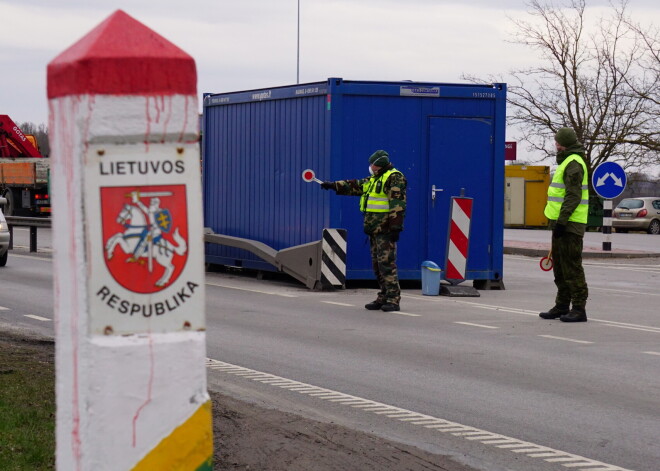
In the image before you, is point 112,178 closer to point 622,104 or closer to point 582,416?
point 582,416

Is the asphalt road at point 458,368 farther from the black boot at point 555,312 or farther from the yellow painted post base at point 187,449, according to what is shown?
the yellow painted post base at point 187,449

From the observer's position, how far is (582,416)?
786cm

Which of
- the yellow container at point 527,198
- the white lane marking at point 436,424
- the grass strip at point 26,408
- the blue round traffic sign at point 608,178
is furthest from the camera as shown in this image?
the yellow container at point 527,198

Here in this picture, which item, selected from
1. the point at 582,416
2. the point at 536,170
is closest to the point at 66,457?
the point at 582,416

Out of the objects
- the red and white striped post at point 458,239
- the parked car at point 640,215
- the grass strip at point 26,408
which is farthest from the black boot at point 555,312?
the parked car at point 640,215

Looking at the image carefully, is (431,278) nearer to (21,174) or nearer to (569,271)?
(569,271)

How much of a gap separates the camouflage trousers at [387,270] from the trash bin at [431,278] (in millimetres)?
2043

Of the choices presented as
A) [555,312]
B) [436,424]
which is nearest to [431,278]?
[555,312]

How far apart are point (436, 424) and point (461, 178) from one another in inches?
413

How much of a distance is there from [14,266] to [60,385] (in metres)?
18.9

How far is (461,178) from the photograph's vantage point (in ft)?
58.1

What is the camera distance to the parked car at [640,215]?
142 ft

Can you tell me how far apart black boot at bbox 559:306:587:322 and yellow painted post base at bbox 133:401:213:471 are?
34.4 ft

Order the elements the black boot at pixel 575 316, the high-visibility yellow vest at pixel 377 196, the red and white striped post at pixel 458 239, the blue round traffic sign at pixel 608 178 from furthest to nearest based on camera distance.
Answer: the blue round traffic sign at pixel 608 178 → the red and white striped post at pixel 458 239 → the high-visibility yellow vest at pixel 377 196 → the black boot at pixel 575 316
